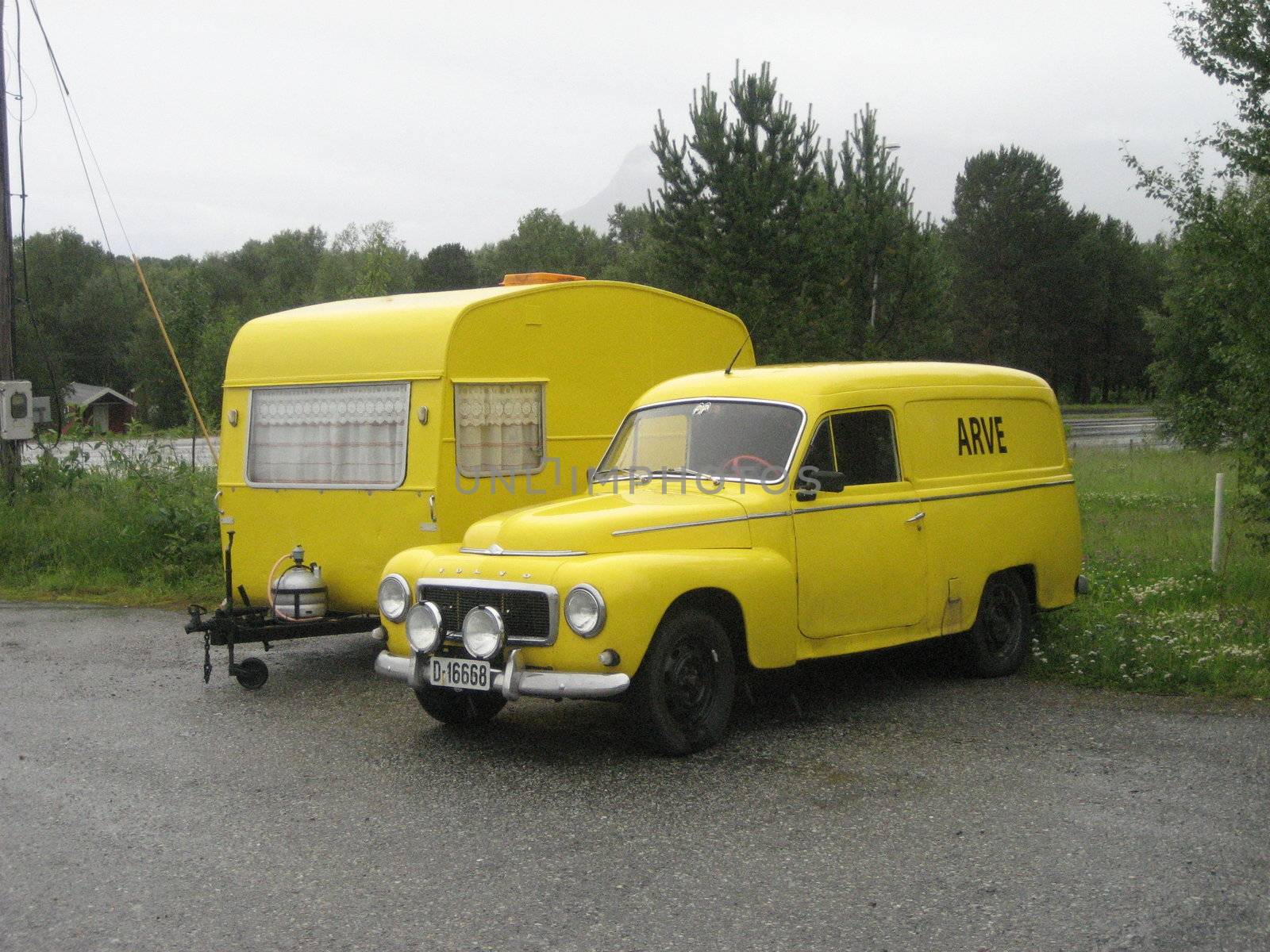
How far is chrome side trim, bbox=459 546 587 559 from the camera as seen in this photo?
6.97 metres

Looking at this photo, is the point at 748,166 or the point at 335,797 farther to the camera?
the point at 748,166

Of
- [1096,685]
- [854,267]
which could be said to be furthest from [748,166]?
[1096,685]

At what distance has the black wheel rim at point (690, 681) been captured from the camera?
6.95 m

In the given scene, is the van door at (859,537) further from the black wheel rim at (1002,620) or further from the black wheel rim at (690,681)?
the black wheel rim at (1002,620)

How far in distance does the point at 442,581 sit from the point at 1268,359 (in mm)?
6772

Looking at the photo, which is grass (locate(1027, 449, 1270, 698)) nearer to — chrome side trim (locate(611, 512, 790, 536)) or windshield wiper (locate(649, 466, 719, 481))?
chrome side trim (locate(611, 512, 790, 536))

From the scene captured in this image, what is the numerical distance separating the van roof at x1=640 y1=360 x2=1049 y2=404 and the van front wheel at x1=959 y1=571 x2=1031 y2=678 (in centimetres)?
135

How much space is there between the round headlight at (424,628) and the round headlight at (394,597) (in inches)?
11.6

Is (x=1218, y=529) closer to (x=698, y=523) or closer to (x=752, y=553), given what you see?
(x=752, y=553)

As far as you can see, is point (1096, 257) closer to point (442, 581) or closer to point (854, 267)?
point (854, 267)

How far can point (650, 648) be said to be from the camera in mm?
6809

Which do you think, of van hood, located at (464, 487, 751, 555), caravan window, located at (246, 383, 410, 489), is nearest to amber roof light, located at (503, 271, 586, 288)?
caravan window, located at (246, 383, 410, 489)

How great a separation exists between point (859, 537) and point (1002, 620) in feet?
5.69

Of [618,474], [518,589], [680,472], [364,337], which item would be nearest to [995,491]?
[680,472]
